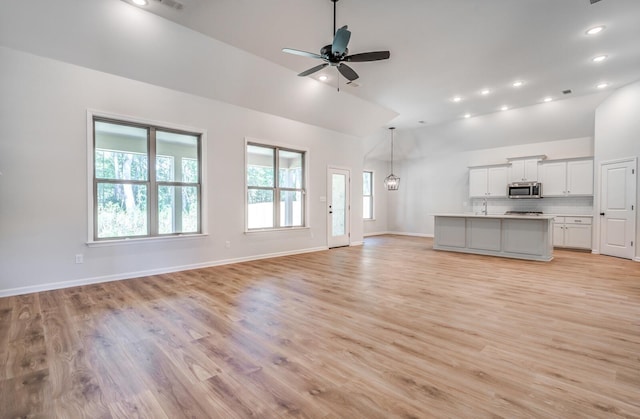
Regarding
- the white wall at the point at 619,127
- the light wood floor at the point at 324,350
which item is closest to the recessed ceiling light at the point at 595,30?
the white wall at the point at 619,127

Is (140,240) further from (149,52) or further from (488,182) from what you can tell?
(488,182)

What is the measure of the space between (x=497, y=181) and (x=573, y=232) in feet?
7.36

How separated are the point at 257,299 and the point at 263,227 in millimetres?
2984

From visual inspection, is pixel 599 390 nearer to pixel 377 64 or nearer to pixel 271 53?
pixel 377 64

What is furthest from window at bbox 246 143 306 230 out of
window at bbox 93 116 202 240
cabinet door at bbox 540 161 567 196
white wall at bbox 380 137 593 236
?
cabinet door at bbox 540 161 567 196

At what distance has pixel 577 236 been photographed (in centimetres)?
738

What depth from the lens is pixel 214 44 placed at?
14.5 feet

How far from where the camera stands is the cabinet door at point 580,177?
7234mm

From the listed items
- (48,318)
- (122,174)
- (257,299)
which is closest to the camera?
(48,318)

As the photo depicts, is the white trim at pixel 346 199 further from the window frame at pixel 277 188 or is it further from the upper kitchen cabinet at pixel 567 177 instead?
the upper kitchen cabinet at pixel 567 177

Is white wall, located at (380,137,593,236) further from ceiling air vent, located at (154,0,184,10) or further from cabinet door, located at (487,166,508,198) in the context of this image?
ceiling air vent, located at (154,0,184,10)

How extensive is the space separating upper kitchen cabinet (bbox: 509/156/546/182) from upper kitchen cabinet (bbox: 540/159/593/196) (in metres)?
0.16

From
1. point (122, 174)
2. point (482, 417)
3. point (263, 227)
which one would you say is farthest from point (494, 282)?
point (122, 174)

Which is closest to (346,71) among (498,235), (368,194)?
(498,235)
